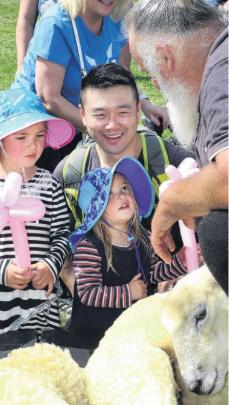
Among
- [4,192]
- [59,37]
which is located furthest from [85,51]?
[4,192]

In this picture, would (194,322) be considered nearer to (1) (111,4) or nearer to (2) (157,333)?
(2) (157,333)

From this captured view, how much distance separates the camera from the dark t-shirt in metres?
1.63

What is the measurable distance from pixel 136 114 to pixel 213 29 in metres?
Result: 0.73

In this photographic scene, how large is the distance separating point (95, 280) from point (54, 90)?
0.94 m

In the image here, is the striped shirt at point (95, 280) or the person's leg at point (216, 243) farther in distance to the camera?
the striped shirt at point (95, 280)

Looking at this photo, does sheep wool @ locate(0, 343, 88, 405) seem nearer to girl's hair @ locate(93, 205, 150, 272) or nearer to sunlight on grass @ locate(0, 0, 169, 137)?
girl's hair @ locate(93, 205, 150, 272)

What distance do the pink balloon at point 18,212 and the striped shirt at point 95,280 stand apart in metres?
0.21

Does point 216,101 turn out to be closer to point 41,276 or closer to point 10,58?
point 41,276

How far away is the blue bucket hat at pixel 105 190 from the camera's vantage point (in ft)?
8.44

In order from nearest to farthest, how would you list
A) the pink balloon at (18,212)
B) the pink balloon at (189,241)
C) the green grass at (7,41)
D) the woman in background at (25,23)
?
the pink balloon at (18,212), the pink balloon at (189,241), the woman in background at (25,23), the green grass at (7,41)

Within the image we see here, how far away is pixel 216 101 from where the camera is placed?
167 centimetres

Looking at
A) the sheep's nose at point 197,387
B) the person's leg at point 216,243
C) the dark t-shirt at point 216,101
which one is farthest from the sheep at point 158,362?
the dark t-shirt at point 216,101

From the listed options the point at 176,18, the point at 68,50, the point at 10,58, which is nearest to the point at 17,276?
the point at 176,18

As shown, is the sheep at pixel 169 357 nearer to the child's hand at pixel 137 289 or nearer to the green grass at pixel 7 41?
the child's hand at pixel 137 289
